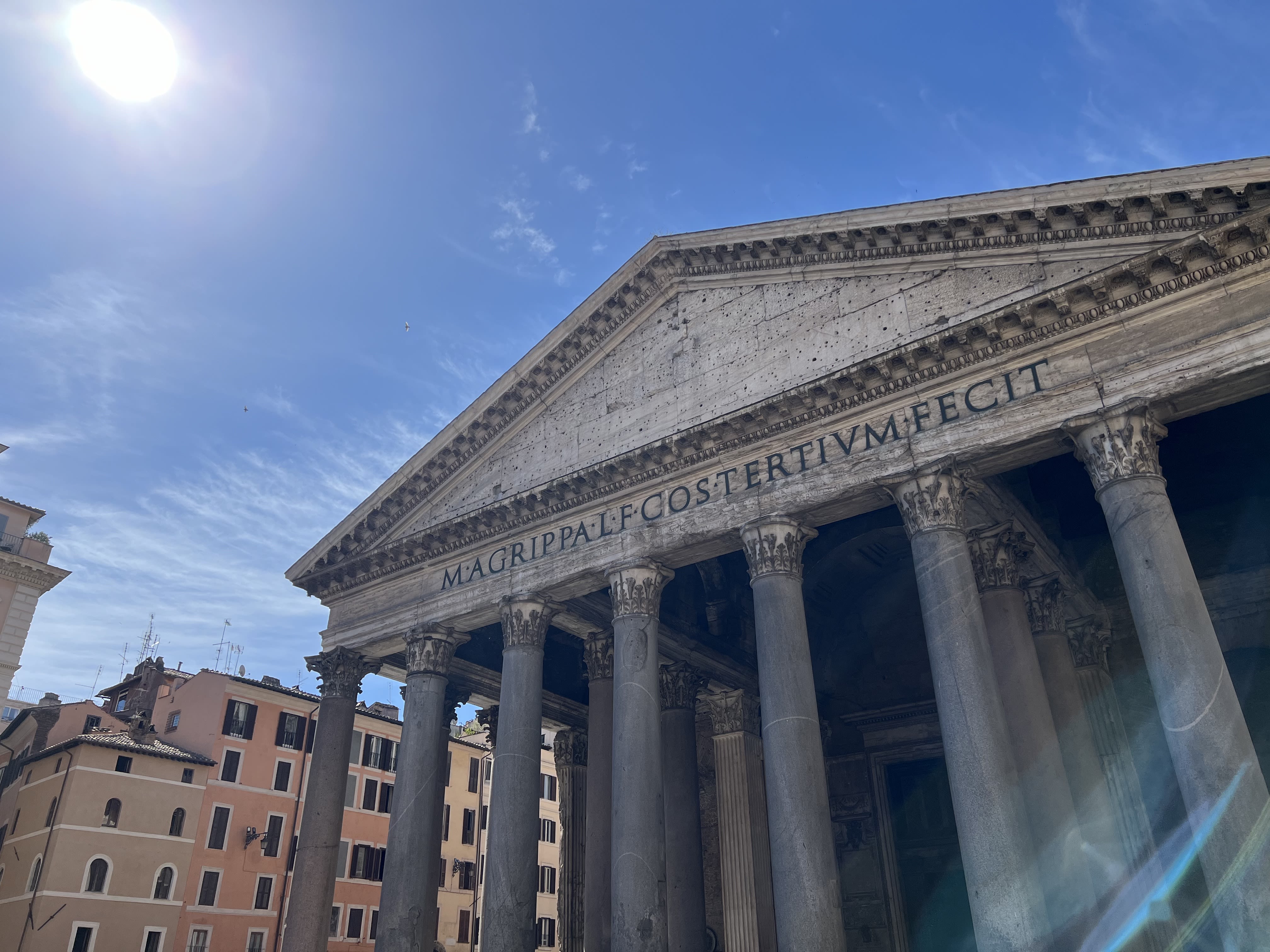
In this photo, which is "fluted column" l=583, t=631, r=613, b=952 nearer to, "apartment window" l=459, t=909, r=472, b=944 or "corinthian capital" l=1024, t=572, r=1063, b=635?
"corinthian capital" l=1024, t=572, r=1063, b=635

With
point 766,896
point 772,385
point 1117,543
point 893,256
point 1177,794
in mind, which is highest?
point 893,256

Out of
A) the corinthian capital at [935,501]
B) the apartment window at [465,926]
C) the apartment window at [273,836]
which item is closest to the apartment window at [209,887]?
the apartment window at [273,836]

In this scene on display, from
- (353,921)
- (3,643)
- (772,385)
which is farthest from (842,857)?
(3,643)

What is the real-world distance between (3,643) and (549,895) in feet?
68.1

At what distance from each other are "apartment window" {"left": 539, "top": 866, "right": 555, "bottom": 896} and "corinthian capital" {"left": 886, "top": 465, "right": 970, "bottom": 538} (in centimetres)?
2929

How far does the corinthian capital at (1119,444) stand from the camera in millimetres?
9883

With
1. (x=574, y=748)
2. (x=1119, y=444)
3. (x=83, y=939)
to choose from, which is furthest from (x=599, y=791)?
(x=83, y=939)

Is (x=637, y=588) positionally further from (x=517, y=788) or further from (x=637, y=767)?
(x=517, y=788)

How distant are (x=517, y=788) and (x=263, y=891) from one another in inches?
725

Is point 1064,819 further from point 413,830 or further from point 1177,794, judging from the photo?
point 413,830

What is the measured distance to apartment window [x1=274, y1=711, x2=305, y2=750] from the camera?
28953 mm

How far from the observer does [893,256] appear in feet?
41.1

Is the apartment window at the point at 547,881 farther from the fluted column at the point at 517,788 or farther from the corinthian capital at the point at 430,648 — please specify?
the fluted column at the point at 517,788

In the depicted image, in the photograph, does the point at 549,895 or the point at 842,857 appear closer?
the point at 842,857
